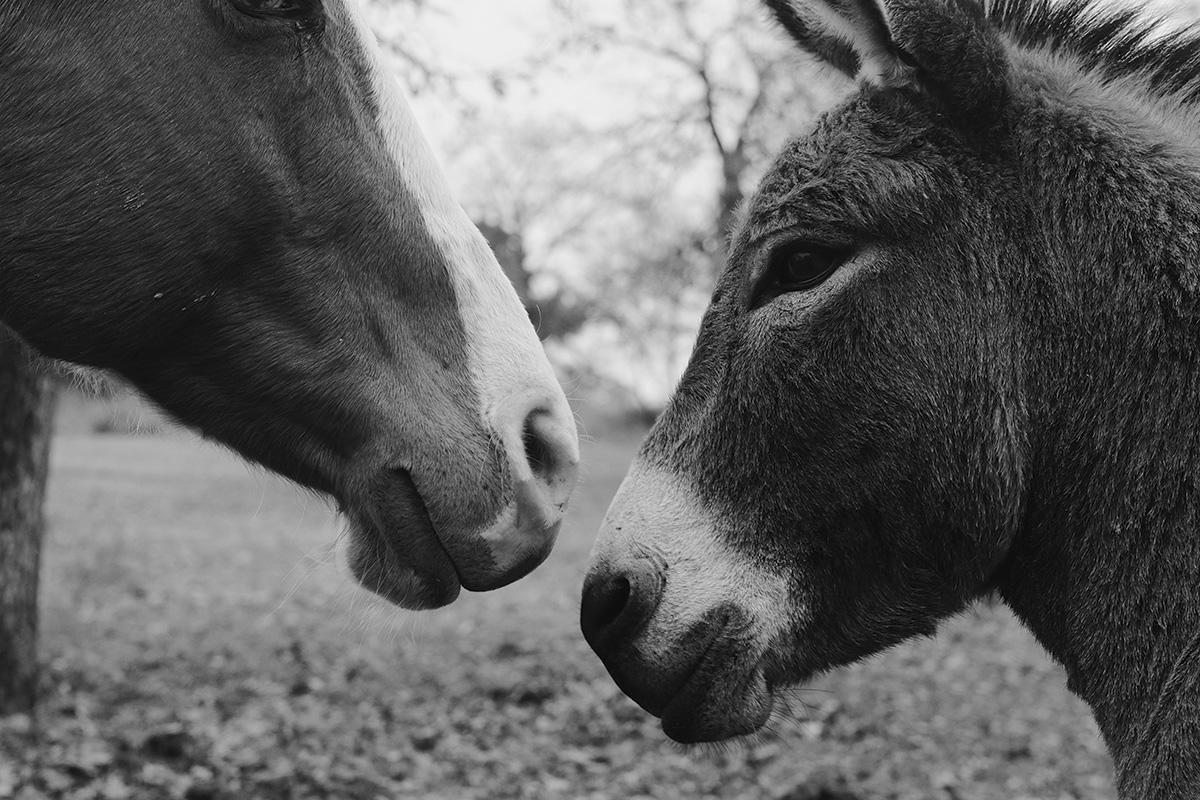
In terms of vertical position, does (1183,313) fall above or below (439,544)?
above

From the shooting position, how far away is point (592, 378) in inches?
1827

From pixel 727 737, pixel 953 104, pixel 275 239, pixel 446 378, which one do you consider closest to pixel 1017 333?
pixel 953 104

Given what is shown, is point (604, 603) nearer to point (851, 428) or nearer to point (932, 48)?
point (851, 428)

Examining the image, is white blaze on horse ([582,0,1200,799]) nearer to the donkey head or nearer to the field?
the donkey head

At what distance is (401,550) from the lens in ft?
7.80

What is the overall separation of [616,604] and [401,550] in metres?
0.53

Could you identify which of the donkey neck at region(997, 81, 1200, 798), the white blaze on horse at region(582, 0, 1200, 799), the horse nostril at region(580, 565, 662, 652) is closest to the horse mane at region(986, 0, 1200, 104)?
the white blaze on horse at region(582, 0, 1200, 799)

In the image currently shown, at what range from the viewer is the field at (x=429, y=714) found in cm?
481

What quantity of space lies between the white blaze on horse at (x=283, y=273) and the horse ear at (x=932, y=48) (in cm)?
107

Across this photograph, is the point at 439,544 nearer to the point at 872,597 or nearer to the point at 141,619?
the point at 872,597

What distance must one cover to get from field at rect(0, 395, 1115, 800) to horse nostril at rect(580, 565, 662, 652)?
0.52m

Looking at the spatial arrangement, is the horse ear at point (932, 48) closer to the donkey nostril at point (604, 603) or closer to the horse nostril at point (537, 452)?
the horse nostril at point (537, 452)

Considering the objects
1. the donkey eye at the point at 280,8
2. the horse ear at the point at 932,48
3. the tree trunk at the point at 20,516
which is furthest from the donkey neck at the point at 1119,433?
the tree trunk at the point at 20,516

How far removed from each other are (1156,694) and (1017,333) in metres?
0.78
